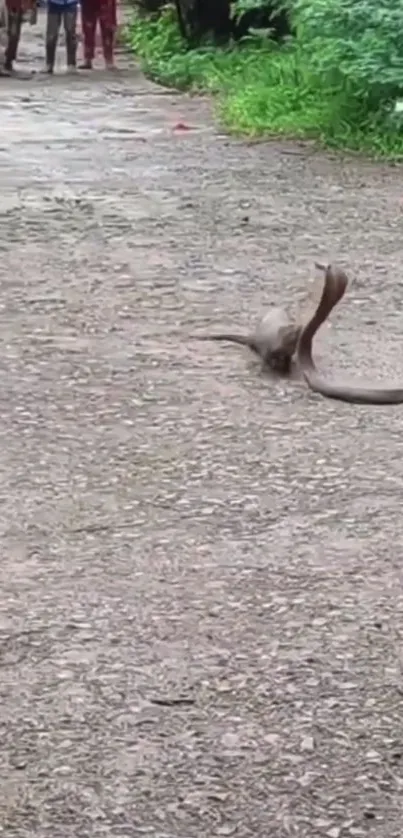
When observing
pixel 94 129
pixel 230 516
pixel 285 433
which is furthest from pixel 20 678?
pixel 94 129

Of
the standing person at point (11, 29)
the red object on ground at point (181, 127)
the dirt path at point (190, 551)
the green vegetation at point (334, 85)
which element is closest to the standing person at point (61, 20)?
the standing person at point (11, 29)

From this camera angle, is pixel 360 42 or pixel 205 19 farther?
pixel 205 19

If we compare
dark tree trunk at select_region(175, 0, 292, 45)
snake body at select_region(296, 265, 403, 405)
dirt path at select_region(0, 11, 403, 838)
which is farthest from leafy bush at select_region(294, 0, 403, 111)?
dark tree trunk at select_region(175, 0, 292, 45)

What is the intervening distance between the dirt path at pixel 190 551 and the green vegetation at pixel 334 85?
10.5ft

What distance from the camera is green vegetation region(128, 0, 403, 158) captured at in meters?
12.1

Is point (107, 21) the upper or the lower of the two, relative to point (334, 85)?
lower

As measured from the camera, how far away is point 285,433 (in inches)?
223

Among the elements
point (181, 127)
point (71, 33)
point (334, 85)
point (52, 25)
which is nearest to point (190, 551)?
point (334, 85)

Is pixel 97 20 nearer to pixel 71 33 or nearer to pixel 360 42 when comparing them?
pixel 71 33

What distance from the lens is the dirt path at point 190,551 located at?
11.2ft

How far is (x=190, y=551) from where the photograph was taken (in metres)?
4.64

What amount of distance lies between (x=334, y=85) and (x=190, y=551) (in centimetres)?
910

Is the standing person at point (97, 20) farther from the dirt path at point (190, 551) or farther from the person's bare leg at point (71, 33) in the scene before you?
the dirt path at point (190, 551)

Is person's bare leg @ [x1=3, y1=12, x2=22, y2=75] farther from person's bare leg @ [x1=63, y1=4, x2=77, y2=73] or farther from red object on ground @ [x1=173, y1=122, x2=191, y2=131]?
red object on ground @ [x1=173, y1=122, x2=191, y2=131]
